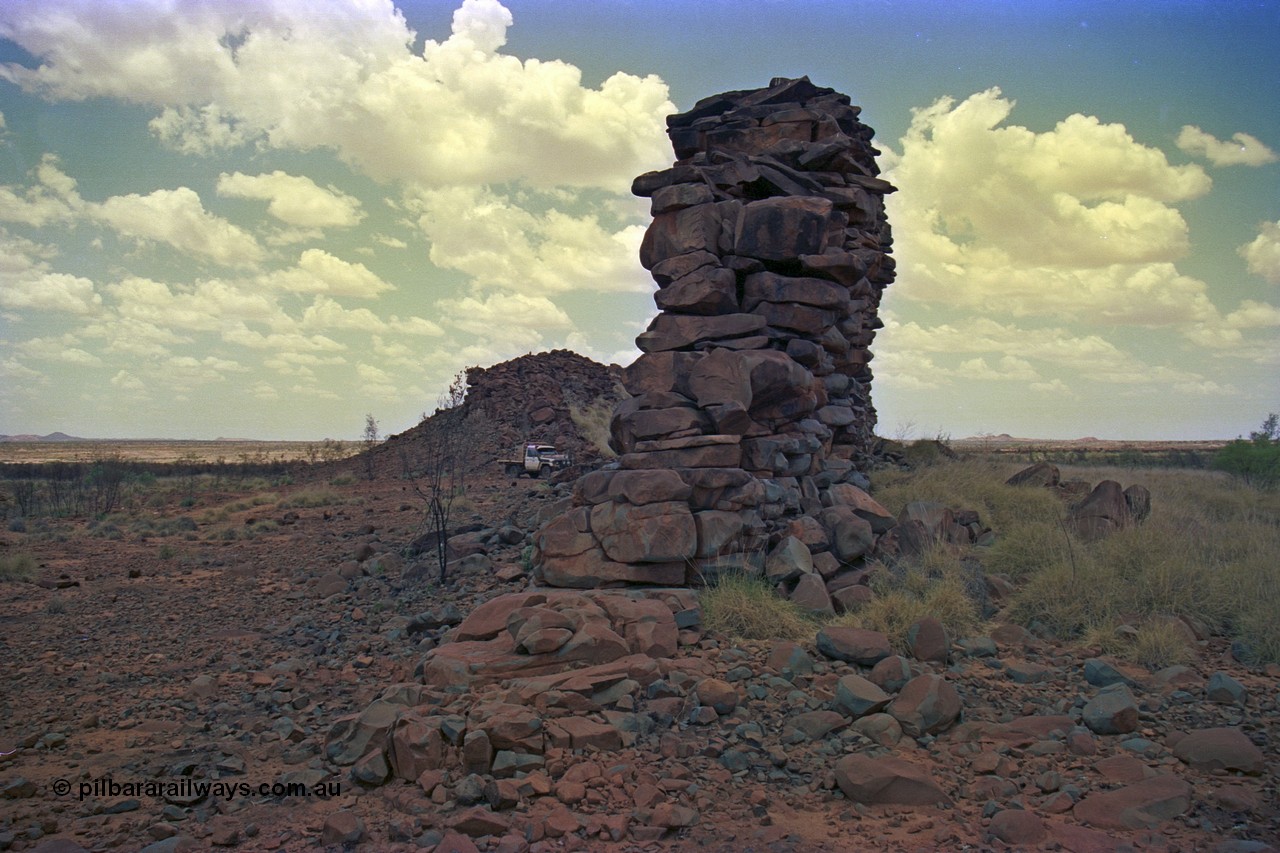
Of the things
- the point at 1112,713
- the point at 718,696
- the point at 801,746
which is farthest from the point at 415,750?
the point at 1112,713

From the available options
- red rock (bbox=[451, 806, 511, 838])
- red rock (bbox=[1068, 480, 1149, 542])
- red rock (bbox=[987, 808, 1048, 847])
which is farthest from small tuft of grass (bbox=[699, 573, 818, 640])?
red rock (bbox=[1068, 480, 1149, 542])

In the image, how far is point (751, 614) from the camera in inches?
273

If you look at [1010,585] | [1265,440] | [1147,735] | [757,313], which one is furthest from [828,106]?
[1265,440]

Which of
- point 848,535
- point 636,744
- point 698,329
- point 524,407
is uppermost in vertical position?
point 524,407

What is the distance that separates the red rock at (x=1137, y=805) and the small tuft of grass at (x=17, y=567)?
1349 cm

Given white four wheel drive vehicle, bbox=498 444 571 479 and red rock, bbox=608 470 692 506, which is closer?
red rock, bbox=608 470 692 506

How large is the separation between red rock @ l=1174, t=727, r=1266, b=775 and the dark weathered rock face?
3156mm

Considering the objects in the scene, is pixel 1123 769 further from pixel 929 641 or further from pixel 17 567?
pixel 17 567

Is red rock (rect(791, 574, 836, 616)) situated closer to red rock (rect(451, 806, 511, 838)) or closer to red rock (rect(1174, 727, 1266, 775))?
red rock (rect(1174, 727, 1266, 775))

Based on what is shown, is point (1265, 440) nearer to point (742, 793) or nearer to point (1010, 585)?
point (1010, 585)

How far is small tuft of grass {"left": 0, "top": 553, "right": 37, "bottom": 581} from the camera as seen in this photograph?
39.8ft

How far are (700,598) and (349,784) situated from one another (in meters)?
3.37

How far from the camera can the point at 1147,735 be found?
5.08 m

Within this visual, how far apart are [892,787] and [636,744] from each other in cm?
147
